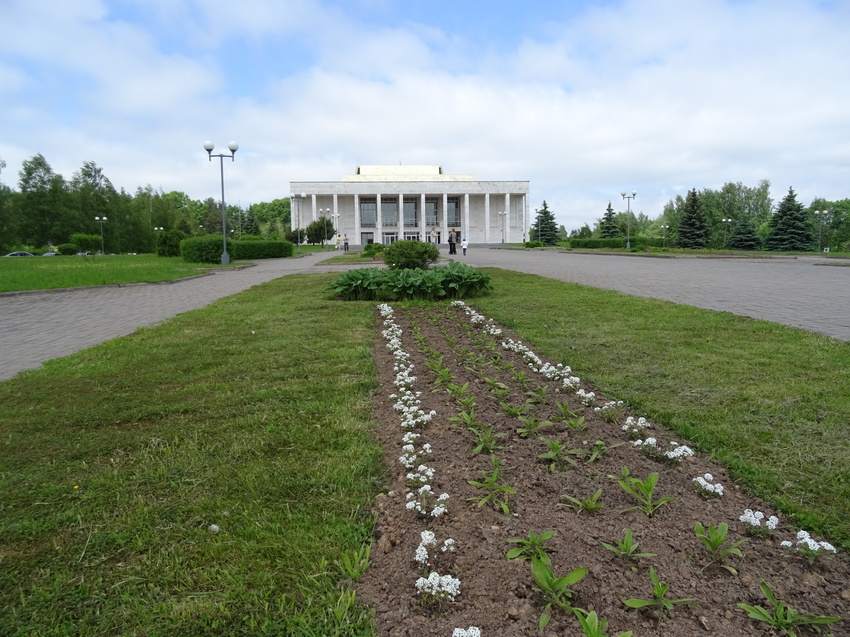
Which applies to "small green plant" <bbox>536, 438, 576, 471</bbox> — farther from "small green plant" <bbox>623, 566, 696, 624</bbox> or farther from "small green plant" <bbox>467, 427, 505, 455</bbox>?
"small green plant" <bbox>623, 566, 696, 624</bbox>

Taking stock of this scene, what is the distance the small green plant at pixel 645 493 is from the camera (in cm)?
224

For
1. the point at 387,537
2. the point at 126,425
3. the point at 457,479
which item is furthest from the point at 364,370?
the point at 387,537

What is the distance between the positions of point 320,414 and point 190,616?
188 centimetres

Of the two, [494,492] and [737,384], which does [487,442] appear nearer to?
[494,492]

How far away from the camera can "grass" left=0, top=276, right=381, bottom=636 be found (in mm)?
1771

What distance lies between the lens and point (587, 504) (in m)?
2.26

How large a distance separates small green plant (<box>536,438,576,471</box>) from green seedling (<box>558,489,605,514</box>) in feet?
1.06

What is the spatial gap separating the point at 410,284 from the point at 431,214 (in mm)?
71294

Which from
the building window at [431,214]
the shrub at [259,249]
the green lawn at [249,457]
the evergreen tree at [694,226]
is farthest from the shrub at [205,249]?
the building window at [431,214]

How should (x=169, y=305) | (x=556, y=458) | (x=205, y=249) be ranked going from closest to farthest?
(x=556, y=458), (x=169, y=305), (x=205, y=249)

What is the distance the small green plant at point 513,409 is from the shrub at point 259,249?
86.7 ft

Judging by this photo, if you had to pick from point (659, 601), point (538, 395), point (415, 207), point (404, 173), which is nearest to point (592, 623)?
point (659, 601)

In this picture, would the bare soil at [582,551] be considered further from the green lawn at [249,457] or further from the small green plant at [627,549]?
the green lawn at [249,457]

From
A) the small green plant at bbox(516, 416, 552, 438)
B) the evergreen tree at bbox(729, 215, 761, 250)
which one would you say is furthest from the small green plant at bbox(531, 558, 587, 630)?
the evergreen tree at bbox(729, 215, 761, 250)
